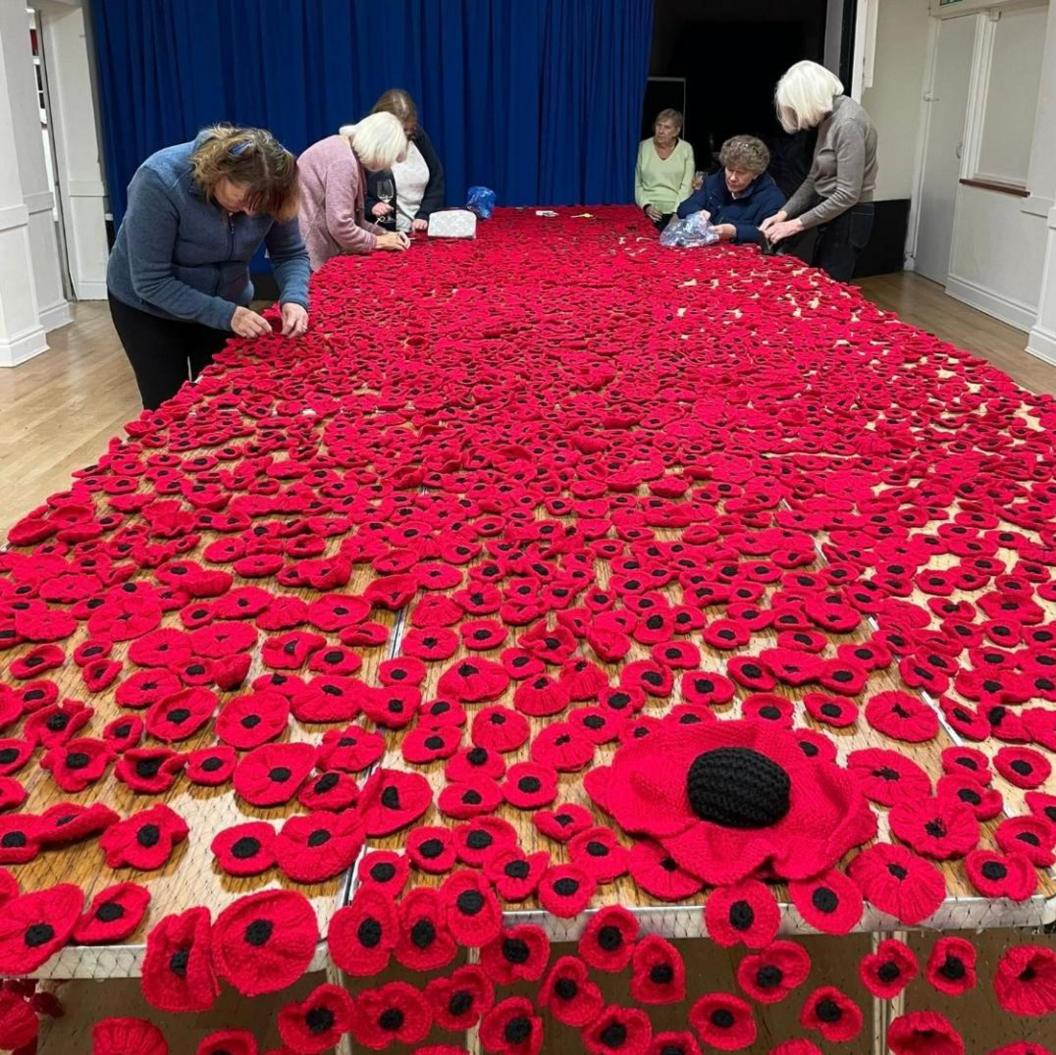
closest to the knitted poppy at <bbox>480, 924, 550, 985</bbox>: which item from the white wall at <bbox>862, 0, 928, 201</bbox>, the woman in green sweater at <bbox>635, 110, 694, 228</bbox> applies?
the woman in green sweater at <bbox>635, 110, 694, 228</bbox>

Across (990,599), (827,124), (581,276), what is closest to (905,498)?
(990,599)

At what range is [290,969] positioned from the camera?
815 mm

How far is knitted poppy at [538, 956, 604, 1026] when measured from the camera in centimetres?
84

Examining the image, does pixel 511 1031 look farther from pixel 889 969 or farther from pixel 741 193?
pixel 741 193

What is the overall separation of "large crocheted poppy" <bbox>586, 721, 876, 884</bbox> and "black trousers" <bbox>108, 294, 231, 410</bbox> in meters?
2.29

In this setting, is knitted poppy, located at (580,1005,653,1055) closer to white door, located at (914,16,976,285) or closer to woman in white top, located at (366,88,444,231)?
woman in white top, located at (366,88,444,231)

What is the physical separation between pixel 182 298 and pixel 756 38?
623cm

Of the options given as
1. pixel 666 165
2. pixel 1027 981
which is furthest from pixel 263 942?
pixel 666 165

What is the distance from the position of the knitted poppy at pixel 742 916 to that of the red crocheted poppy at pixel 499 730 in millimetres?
265

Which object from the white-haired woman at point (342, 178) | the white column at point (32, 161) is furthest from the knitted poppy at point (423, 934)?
the white column at point (32, 161)

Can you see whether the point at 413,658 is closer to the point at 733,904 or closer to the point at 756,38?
the point at 733,904

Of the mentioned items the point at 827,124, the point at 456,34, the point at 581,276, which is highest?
the point at 456,34

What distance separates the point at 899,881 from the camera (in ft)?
2.89

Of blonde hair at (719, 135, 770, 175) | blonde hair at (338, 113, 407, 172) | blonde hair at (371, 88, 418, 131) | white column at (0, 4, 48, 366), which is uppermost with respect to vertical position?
blonde hair at (371, 88, 418, 131)
